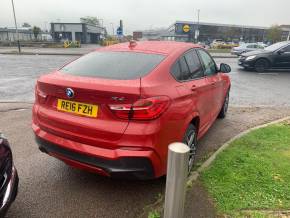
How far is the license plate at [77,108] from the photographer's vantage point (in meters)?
2.78

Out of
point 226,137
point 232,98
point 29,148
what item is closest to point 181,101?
point 226,137

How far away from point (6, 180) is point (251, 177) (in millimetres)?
2629

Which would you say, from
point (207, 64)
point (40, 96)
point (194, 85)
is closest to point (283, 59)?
point (207, 64)

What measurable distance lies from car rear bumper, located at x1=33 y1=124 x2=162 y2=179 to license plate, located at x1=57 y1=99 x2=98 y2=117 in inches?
12.3

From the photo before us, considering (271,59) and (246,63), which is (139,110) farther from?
(271,59)

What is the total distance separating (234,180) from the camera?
3309 mm

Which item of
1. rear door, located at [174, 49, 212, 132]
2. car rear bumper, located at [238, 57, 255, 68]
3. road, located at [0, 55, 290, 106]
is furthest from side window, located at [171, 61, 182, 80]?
car rear bumper, located at [238, 57, 255, 68]

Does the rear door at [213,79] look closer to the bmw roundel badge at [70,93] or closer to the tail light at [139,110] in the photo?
the tail light at [139,110]

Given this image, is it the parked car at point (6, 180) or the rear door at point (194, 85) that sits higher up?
the rear door at point (194, 85)

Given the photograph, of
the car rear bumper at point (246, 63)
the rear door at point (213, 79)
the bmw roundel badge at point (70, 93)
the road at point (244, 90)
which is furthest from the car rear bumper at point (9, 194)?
the car rear bumper at point (246, 63)

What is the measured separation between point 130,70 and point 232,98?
5.84 metres

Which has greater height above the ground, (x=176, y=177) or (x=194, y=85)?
(x=194, y=85)

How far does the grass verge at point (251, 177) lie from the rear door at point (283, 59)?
11.2 metres

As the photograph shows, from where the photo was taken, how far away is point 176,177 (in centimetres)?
204
